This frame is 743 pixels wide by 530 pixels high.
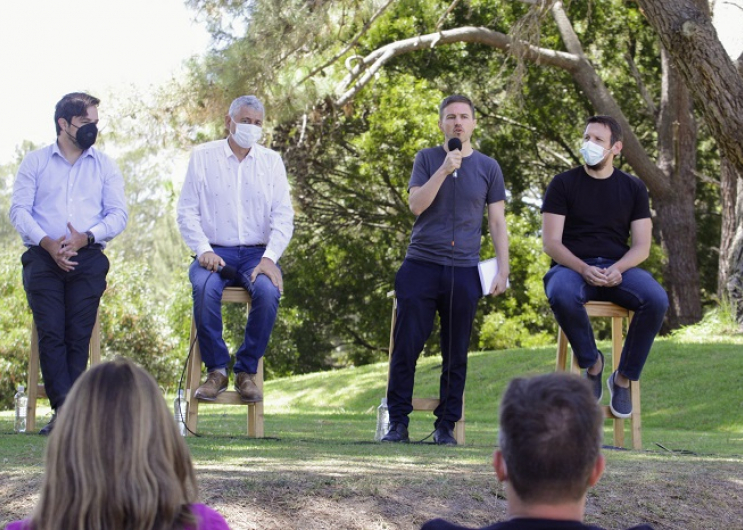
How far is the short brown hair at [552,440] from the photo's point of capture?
211 cm

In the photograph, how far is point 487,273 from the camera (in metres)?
6.65

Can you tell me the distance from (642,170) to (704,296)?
25.3 feet

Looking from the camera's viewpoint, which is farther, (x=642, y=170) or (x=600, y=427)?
(x=642, y=170)

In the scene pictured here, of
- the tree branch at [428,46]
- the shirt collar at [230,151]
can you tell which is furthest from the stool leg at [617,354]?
the tree branch at [428,46]

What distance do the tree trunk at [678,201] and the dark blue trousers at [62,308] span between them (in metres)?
14.9

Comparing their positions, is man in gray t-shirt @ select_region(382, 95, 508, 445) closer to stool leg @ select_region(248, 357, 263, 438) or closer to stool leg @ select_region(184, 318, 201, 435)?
stool leg @ select_region(248, 357, 263, 438)

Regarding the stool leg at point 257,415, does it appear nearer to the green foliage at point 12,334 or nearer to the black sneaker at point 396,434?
the black sneaker at point 396,434

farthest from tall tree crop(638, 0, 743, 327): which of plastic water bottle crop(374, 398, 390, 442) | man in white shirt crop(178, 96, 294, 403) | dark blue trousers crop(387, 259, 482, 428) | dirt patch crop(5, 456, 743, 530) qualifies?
dirt patch crop(5, 456, 743, 530)

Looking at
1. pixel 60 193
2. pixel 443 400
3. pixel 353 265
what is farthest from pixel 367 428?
pixel 353 265

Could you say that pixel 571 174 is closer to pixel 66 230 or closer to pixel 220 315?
pixel 220 315

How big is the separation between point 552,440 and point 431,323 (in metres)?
4.51

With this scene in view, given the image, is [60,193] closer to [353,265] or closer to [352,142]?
[352,142]

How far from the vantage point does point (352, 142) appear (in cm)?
2195

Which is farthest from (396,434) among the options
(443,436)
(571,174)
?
(571,174)
